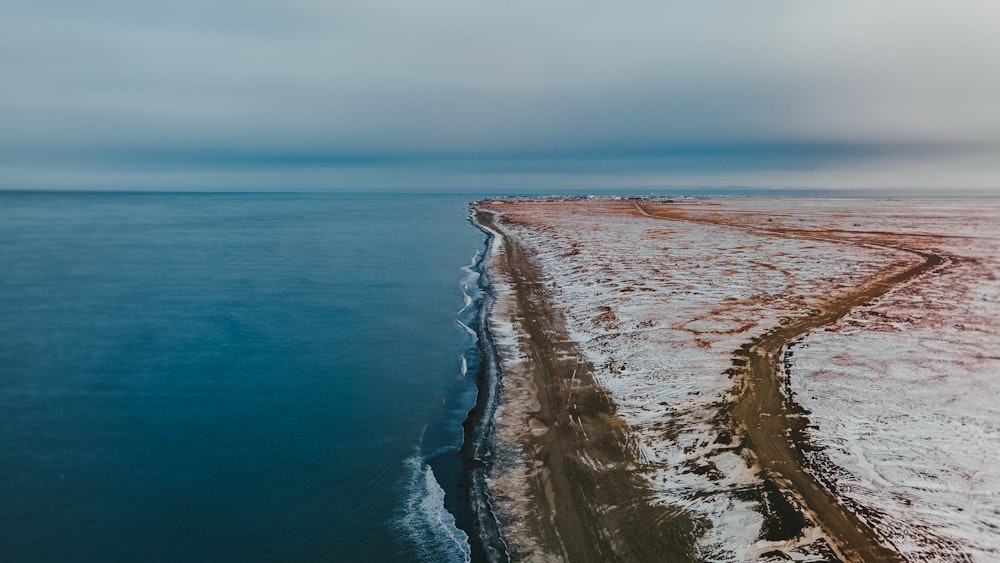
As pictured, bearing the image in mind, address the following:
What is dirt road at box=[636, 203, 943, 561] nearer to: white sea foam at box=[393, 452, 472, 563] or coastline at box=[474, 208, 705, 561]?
coastline at box=[474, 208, 705, 561]

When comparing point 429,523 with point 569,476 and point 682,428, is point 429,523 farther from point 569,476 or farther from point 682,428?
point 682,428

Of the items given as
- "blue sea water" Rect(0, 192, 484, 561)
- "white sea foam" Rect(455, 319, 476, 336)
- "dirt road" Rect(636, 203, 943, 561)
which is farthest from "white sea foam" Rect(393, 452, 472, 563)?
"white sea foam" Rect(455, 319, 476, 336)

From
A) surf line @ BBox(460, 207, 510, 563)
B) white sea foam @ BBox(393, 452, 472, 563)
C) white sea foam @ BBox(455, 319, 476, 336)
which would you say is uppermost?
white sea foam @ BBox(455, 319, 476, 336)

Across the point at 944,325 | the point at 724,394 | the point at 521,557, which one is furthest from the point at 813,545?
the point at 944,325

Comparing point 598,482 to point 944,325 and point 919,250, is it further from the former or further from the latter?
point 919,250

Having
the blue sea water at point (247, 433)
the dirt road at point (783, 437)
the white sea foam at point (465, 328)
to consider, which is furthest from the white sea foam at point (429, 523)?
the white sea foam at point (465, 328)

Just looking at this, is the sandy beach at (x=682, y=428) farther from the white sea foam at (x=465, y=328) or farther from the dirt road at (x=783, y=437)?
the white sea foam at (x=465, y=328)

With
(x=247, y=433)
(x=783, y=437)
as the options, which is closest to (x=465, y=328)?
(x=247, y=433)
